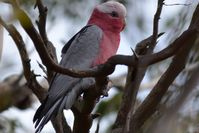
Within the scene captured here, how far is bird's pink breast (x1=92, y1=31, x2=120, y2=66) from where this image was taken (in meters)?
3.85

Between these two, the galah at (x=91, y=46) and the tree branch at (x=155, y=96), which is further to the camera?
the galah at (x=91, y=46)

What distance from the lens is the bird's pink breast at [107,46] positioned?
3.85m

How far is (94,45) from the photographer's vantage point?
3.93 metres

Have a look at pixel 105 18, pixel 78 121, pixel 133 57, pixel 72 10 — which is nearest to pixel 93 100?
pixel 78 121

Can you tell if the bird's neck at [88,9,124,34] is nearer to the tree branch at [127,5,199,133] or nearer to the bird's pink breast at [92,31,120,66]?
the bird's pink breast at [92,31,120,66]

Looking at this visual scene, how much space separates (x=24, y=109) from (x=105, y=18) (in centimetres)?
145

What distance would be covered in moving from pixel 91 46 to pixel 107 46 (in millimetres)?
123

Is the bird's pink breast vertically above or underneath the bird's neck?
underneath

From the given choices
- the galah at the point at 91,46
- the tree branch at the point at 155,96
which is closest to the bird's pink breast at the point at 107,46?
the galah at the point at 91,46

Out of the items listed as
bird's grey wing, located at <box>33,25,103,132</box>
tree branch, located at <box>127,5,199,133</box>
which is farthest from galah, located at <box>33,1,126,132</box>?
tree branch, located at <box>127,5,199,133</box>

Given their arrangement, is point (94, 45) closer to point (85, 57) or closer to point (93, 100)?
point (85, 57)

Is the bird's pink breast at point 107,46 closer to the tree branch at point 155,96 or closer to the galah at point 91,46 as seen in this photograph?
the galah at point 91,46

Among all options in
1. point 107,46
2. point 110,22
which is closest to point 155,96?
point 107,46

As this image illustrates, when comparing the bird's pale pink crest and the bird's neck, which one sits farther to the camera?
the bird's neck
